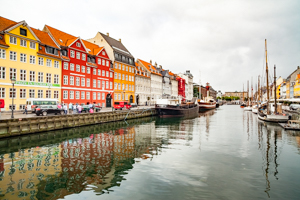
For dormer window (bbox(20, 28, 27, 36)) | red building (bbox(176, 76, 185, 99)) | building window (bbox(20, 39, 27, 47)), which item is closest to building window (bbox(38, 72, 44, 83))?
building window (bbox(20, 39, 27, 47))

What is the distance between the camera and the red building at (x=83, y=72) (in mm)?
44438

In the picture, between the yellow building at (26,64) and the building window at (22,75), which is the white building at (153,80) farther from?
the building window at (22,75)

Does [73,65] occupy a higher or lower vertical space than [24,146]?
higher

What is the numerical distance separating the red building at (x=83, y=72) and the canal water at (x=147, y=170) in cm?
2723

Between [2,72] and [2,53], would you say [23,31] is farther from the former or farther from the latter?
[2,72]

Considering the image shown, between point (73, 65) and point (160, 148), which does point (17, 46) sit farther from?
point (160, 148)

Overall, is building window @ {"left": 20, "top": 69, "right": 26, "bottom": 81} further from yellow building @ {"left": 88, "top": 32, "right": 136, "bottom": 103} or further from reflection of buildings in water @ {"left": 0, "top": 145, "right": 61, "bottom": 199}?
yellow building @ {"left": 88, "top": 32, "right": 136, "bottom": 103}

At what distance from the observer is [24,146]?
1808 centimetres

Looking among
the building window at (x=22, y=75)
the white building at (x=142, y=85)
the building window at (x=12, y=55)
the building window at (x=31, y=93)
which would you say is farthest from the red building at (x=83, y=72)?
the white building at (x=142, y=85)

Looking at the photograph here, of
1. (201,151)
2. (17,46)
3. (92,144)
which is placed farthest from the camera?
(17,46)

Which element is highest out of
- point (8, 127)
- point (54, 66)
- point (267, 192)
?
point (54, 66)

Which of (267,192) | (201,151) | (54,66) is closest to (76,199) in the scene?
(267,192)

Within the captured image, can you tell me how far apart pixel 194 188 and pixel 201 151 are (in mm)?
7660

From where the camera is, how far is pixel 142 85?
76.0 metres
